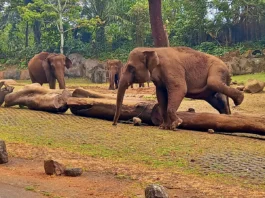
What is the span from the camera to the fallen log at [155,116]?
35.3 feet

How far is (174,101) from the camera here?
11906 mm

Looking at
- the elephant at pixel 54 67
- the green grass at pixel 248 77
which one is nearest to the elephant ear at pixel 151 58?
the elephant at pixel 54 67

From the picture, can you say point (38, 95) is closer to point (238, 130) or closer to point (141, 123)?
point (141, 123)

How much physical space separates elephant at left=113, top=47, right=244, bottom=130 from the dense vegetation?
21.6 m

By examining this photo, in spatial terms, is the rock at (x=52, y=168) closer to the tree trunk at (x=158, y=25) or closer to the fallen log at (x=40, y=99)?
the fallen log at (x=40, y=99)

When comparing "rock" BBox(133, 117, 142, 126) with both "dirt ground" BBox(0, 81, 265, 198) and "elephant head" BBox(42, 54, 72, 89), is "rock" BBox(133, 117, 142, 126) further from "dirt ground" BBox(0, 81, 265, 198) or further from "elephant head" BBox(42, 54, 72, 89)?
"elephant head" BBox(42, 54, 72, 89)

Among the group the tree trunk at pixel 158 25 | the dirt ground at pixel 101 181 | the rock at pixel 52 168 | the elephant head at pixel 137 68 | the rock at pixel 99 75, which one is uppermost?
the tree trunk at pixel 158 25

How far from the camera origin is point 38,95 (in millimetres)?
14914

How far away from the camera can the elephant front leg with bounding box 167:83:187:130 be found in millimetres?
11677

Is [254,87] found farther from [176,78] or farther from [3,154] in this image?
[3,154]

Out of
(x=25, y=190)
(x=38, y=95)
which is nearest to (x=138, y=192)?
(x=25, y=190)

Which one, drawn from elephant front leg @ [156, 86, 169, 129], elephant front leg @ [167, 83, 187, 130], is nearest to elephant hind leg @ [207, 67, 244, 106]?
elephant front leg @ [167, 83, 187, 130]

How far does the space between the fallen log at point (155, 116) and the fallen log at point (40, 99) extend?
37 centimetres

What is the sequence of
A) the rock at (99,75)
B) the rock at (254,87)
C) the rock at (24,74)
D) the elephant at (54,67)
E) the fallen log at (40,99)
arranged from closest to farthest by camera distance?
the fallen log at (40,99)
the elephant at (54,67)
the rock at (254,87)
the rock at (99,75)
the rock at (24,74)
